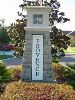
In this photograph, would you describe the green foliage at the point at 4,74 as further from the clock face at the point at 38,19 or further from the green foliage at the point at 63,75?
the clock face at the point at 38,19

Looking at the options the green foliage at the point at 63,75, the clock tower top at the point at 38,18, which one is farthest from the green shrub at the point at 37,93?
the green foliage at the point at 63,75

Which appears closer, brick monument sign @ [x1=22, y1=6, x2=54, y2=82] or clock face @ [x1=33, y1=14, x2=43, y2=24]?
brick monument sign @ [x1=22, y1=6, x2=54, y2=82]

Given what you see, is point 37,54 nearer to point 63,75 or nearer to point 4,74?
point 4,74

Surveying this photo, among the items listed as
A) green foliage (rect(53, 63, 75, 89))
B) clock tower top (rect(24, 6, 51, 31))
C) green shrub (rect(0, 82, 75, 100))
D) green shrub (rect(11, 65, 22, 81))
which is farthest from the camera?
green foliage (rect(53, 63, 75, 89))

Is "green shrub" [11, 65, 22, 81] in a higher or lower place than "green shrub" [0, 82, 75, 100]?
lower

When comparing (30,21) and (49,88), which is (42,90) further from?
(30,21)

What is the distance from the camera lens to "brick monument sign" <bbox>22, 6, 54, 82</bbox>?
1636 centimetres

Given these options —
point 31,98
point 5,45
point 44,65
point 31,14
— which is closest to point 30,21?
point 31,14

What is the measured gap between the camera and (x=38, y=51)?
1638 cm

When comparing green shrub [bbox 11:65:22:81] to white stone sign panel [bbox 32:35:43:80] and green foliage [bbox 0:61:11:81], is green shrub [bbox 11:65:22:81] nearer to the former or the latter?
green foliage [bbox 0:61:11:81]

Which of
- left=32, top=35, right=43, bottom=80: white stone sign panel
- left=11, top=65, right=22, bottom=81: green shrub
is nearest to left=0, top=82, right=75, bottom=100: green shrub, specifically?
left=32, top=35, right=43, bottom=80: white stone sign panel

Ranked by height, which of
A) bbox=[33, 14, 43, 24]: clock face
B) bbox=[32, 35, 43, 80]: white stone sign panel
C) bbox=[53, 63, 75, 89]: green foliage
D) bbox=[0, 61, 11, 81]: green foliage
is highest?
bbox=[33, 14, 43, 24]: clock face

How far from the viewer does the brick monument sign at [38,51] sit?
644 inches

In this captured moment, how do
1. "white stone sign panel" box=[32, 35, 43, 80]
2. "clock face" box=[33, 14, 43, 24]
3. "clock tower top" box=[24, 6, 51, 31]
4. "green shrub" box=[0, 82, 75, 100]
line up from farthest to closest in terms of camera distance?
1. "clock face" box=[33, 14, 43, 24]
2. "clock tower top" box=[24, 6, 51, 31]
3. "white stone sign panel" box=[32, 35, 43, 80]
4. "green shrub" box=[0, 82, 75, 100]
